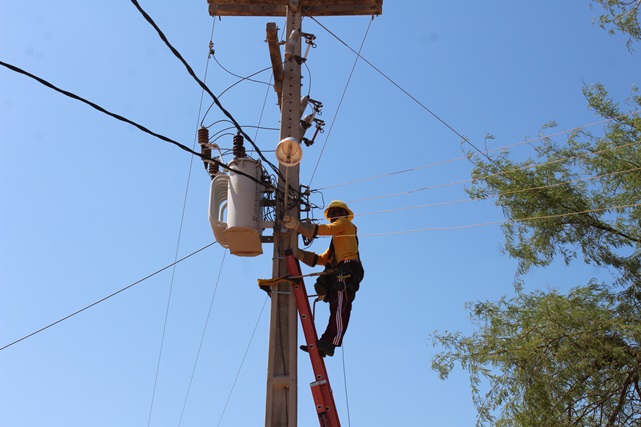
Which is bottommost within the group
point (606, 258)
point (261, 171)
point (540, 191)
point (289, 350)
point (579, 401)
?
point (289, 350)

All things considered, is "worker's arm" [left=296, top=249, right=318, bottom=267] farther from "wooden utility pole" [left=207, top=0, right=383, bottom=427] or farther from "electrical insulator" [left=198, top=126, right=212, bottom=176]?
"electrical insulator" [left=198, top=126, right=212, bottom=176]

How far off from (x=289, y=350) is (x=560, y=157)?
6039 millimetres

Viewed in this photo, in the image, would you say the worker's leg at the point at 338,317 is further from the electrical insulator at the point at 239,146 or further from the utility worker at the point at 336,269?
the electrical insulator at the point at 239,146

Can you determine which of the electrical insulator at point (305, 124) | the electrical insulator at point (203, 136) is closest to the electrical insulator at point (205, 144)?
the electrical insulator at point (203, 136)

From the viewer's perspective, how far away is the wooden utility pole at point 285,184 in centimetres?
702

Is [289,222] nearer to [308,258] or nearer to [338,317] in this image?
[308,258]

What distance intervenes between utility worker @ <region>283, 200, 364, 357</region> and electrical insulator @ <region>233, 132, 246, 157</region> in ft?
2.44

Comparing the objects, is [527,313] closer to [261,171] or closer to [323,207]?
[323,207]

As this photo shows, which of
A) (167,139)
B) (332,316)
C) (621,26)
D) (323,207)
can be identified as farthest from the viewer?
(621,26)

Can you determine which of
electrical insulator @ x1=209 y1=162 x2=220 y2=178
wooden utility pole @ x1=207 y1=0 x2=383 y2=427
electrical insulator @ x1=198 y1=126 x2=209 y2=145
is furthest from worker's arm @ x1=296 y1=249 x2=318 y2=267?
electrical insulator @ x1=198 y1=126 x2=209 y2=145

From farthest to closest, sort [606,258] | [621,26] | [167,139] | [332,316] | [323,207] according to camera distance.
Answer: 1. [606,258]
2. [621,26]
3. [323,207]
4. [332,316]
5. [167,139]

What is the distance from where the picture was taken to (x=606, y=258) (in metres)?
11.5

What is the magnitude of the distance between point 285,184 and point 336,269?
2.84ft

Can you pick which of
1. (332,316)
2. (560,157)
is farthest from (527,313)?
(332,316)
